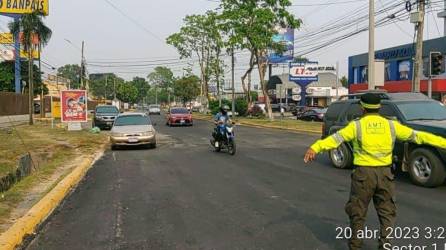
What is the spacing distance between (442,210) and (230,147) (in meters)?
10.2

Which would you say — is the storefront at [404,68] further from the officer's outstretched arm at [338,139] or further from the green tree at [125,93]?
the green tree at [125,93]

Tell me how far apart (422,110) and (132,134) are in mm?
11675

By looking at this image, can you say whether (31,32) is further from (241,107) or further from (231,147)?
(231,147)

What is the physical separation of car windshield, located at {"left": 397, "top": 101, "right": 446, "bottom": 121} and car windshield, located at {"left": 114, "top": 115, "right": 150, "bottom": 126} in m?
12.1

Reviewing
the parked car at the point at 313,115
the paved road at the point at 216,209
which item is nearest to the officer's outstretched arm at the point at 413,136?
the paved road at the point at 216,209

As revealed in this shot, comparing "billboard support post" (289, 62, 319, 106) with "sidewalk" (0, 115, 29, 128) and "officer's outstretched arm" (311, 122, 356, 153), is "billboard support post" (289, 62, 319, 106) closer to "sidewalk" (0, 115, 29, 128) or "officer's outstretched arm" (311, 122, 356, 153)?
"sidewalk" (0, 115, 29, 128)

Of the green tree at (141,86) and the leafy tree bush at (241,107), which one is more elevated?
the green tree at (141,86)

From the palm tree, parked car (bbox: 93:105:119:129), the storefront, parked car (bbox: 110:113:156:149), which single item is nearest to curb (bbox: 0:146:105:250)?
parked car (bbox: 110:113:156:149)

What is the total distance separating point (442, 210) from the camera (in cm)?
820

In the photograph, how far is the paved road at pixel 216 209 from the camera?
6.72 metres

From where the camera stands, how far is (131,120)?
870 inches

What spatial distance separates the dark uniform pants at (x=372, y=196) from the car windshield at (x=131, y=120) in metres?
16.8

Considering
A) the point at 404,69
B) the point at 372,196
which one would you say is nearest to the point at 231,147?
the point at 372,196

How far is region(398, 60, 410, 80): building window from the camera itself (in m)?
52.6
